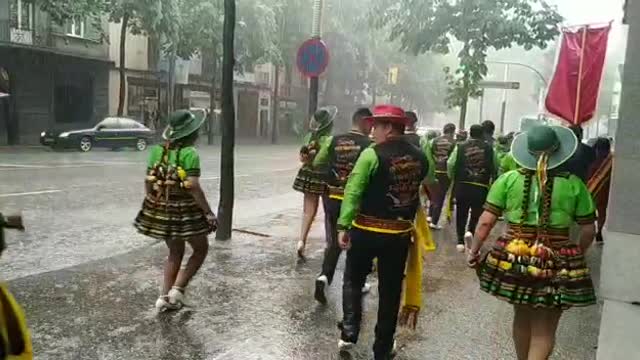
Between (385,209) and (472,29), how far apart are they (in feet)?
41.8

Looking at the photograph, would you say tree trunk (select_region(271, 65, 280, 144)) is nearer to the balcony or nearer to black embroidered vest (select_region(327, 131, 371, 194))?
the balcony

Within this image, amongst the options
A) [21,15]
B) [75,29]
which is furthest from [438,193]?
[75,29]

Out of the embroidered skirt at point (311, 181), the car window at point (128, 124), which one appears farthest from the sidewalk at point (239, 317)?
the car window at point (128, 124)

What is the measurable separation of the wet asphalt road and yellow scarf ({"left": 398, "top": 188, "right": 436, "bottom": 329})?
1.03 ft

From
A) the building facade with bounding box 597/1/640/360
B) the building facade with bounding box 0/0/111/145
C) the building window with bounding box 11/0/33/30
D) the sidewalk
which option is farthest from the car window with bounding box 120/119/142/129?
the building facade with bounding box 597/1/640/360

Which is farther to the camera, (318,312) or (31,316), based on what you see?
(318,312)

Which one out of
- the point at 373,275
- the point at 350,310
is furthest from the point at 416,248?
the point at 373,275

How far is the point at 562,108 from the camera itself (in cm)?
693

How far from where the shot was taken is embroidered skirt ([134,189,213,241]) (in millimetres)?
5129

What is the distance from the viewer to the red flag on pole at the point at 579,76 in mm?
6812

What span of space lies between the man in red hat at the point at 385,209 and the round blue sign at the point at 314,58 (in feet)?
17.2

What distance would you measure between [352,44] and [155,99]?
44.2ft

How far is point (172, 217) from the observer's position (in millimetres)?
5133

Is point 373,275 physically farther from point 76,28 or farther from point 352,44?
point 352,44
